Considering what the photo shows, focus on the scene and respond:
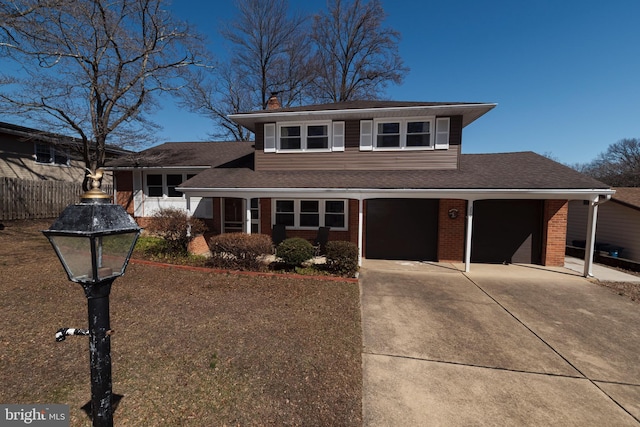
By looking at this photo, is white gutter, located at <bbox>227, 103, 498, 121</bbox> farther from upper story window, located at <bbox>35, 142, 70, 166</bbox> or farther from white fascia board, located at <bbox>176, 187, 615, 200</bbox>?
upper story window, located at <bbox>35, 142, 70, 166</bbox>

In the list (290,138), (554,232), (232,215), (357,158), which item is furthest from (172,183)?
(554,232)

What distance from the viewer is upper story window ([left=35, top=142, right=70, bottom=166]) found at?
15844mm

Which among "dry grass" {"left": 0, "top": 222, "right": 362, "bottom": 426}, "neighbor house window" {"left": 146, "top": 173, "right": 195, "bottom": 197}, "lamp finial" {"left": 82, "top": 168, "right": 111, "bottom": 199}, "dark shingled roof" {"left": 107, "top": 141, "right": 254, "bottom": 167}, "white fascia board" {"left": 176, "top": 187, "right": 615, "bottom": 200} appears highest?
"dark shingled roof" {"left": 107, "top": 141, "right": 254, "bottom": 167}

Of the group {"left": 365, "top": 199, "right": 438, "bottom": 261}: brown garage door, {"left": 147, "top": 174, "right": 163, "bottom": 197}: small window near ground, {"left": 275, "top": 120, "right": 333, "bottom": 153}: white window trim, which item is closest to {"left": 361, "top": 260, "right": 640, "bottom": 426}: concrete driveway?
{"left": 365, "top": 199, "right": 438, "bottom": 261}: brown garage door

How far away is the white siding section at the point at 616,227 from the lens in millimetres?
10914

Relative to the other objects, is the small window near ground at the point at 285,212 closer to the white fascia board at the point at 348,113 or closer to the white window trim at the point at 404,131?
the white fascia board at the point at 348,113

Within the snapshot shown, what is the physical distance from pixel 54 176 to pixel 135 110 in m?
7.10

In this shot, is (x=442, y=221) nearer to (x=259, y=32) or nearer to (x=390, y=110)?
(x=390, y=110)

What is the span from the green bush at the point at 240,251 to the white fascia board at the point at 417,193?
1.63 metres

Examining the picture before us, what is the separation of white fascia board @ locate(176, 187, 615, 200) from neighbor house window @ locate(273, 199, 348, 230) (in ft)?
6.67

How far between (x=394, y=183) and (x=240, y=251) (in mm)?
4869

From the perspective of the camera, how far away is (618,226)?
11.5 meters

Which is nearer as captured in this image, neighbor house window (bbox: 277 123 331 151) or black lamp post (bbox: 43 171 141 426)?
black lamp post (bbox: 43 171 141 426)

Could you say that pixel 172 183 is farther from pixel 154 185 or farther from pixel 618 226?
pixel 618 226
